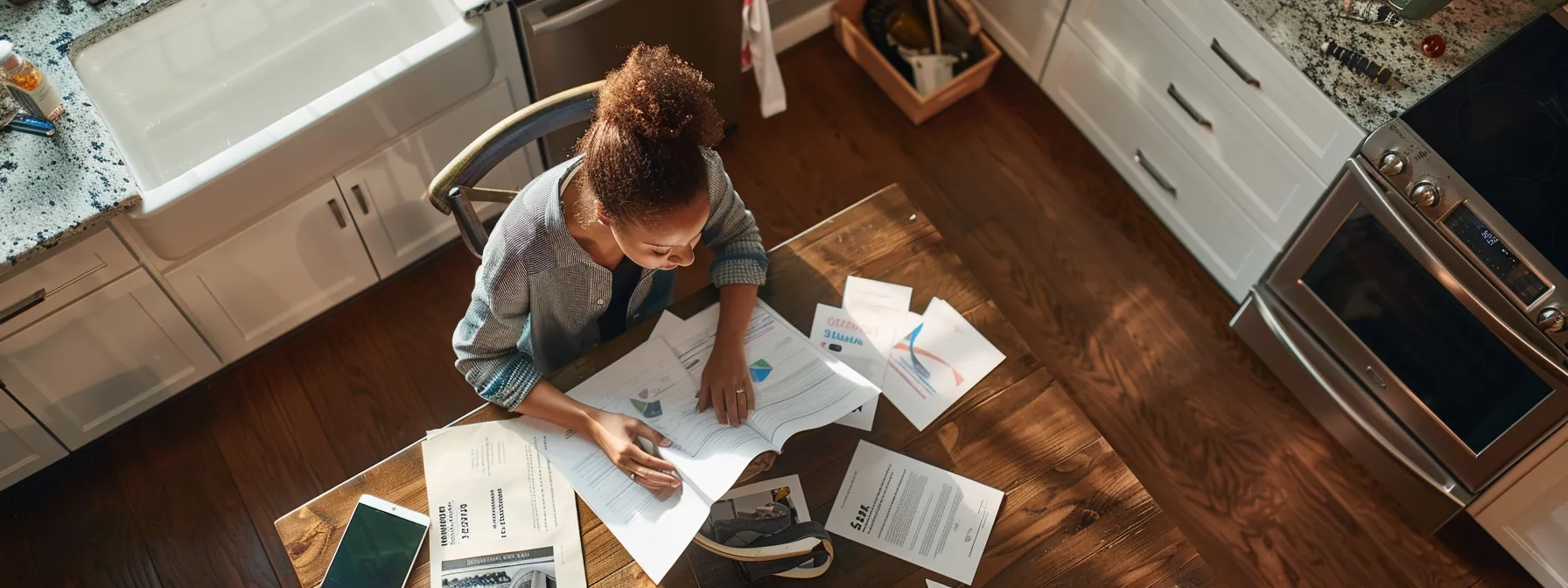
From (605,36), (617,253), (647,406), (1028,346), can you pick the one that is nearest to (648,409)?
(647,406)

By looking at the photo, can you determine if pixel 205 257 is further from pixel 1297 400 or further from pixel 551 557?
pixel 1297 400

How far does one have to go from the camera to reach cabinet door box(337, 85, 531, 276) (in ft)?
7.44

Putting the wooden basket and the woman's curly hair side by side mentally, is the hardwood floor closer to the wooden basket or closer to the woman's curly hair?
the wooden basket

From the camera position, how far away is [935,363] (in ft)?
5.57

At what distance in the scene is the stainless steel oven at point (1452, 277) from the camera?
1.94 meters

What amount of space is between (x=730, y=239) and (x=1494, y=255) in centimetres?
134

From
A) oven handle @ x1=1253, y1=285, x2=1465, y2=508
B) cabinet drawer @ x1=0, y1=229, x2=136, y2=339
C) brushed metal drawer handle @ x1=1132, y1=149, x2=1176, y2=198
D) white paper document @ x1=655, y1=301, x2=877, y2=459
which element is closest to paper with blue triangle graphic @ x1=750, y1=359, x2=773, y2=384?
white paper document @ x1=655, y1=301, x2=877, y2=459

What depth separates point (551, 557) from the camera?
59.3 inches

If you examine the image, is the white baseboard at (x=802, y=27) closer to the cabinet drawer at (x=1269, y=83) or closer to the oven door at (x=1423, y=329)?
the cabinet drawer at (x=1269, y=83)

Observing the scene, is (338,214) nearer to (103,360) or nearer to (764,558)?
(103,360)

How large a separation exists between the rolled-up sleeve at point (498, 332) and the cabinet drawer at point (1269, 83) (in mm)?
1600

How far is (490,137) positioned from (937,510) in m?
0.85

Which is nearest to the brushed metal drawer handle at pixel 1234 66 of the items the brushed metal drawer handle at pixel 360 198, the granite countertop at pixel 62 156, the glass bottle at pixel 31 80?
the brushed metal drawer handle at pixel 360 198

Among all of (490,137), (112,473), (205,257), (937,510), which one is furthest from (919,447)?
(112,473)
